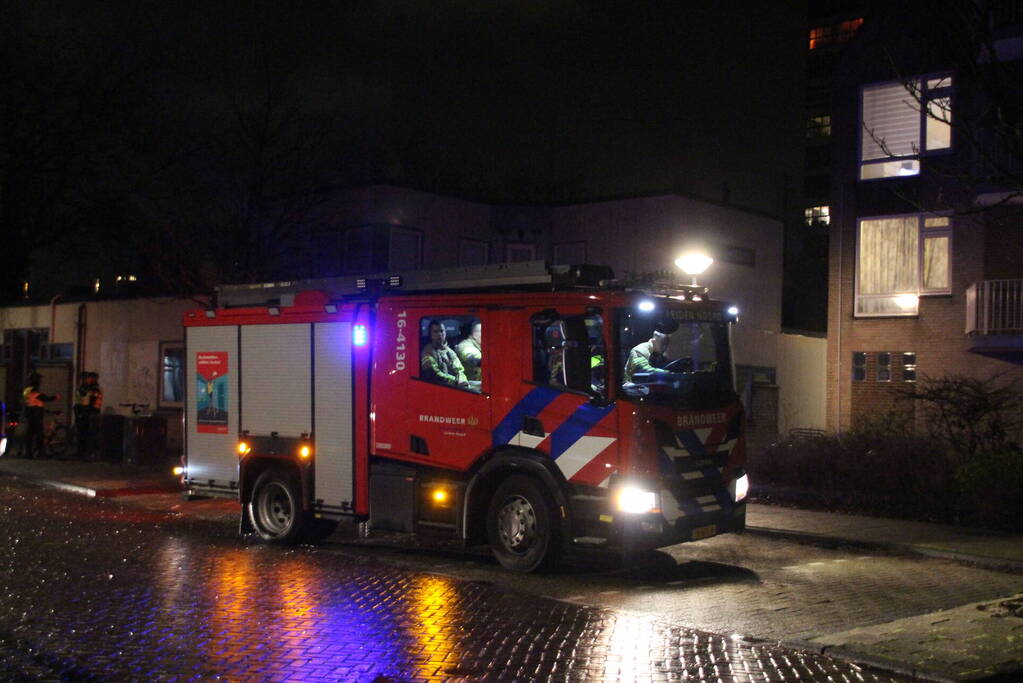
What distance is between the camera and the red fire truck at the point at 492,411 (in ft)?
31.9

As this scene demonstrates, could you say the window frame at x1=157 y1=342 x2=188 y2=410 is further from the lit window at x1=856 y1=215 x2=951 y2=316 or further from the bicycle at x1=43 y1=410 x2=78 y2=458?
the lit window at x1=856 y1=215 x2=951 y2=316

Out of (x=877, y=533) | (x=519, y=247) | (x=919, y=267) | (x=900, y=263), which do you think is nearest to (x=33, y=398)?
(x=519, y=247)

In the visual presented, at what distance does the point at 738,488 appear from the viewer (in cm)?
1065

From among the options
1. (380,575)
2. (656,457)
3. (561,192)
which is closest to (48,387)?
(380,575)

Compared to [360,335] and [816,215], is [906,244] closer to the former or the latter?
[360,335]

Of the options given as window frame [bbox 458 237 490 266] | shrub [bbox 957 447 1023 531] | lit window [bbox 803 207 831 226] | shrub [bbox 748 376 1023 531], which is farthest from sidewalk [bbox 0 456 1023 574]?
lit window [bbox 803 207 831 226]

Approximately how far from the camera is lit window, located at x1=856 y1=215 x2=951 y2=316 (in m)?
22.2

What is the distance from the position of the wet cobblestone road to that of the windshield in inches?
89.4

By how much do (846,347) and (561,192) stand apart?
29409mm

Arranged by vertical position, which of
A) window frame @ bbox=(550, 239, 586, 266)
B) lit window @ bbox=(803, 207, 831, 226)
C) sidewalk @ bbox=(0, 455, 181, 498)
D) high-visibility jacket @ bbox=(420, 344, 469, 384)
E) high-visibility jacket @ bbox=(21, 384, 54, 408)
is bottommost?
sidewalk @ bbox=(0, 455, 181, 498)

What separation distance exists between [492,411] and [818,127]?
236ft

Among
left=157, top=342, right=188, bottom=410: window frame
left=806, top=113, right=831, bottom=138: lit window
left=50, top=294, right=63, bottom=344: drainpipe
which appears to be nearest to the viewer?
left=157, top=342, right=188, bottom=410: window frame

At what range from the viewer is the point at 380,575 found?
1035 cm

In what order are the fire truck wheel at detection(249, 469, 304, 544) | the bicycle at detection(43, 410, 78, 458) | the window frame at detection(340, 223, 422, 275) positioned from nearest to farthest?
the fire truck wheel at detection(249, 469, 304, 544) → the bicycle at detection(43, 410, 78, 458) → the window frame at detection(340, 223, 422, 275)
